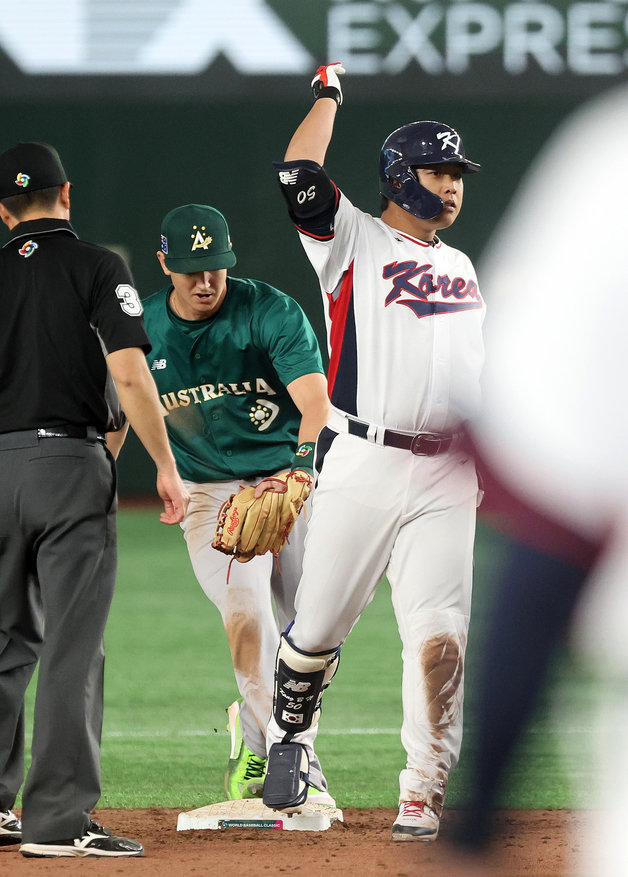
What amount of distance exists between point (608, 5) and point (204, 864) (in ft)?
46.2

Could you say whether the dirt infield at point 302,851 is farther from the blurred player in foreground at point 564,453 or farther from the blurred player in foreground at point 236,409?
the blurred player in foreground at point 564,453

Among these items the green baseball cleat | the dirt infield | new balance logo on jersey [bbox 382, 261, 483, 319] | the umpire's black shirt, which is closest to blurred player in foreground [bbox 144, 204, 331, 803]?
the green baseball cleat

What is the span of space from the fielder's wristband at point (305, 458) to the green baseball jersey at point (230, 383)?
29 cm

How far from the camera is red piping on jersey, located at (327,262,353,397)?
168 inches

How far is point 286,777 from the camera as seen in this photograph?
4.24 metres

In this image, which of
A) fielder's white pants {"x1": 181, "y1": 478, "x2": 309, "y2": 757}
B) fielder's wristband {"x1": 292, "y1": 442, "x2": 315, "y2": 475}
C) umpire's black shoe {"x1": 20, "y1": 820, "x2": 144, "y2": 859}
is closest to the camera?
umpire's black shoe {"x1": 20, "y1": 820, "x2": 144, "y2": 859}

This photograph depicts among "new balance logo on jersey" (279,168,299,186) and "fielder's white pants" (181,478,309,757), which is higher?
"new balance logo on jersey" (279,168,299,186)

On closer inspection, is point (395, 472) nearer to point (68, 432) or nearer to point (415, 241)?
point (415, 241)

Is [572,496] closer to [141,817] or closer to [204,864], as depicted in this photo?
[204,864]

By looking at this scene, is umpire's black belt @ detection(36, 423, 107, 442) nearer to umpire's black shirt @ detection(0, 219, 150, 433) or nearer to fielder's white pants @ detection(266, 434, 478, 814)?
umpire's black shirt @ detection(0, 219, 150, 433)

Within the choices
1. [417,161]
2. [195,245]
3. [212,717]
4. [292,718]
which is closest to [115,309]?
[195,245]

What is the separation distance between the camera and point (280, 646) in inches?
170

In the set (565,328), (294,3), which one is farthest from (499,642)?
(294,3)

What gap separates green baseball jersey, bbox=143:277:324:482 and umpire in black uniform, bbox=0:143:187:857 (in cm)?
82
